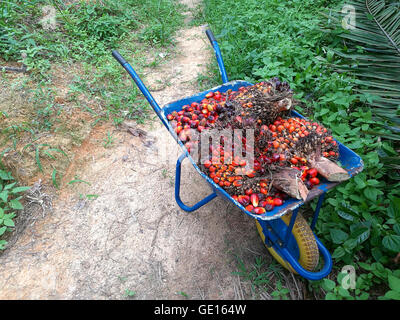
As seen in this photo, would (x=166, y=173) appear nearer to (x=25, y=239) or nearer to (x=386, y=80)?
(x=25, y=239)

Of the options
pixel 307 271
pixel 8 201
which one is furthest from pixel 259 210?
pixel 8 201

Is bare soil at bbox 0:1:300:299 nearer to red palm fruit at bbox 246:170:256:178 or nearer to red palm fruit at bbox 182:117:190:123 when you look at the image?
red palm fruit at bbox 246:170:256:178

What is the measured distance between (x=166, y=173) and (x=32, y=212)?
138 centimetres

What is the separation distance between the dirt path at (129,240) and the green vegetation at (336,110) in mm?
734

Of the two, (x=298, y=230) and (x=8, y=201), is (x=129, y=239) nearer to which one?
(x=8, y=201)

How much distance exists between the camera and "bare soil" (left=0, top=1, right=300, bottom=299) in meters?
2.18

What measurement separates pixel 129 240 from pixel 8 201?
1301 mm

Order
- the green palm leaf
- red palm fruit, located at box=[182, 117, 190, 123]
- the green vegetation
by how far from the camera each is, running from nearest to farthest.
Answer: the green vegetation → red palm fruit, located at box=[182, 117, 190, 123] → the green palm leaf

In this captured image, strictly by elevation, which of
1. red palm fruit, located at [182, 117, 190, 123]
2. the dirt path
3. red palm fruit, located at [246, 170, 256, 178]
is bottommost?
the dirt path

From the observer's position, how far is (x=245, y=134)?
1975mm

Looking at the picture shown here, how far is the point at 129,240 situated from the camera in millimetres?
2492

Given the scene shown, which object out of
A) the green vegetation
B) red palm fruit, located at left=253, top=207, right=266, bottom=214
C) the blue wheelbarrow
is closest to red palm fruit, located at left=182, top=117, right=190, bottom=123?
the blue wheelbarrow

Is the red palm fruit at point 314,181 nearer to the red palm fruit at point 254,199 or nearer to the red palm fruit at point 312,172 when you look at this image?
the red palm fruit at point 312,172

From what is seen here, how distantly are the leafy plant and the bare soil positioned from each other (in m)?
0.17
